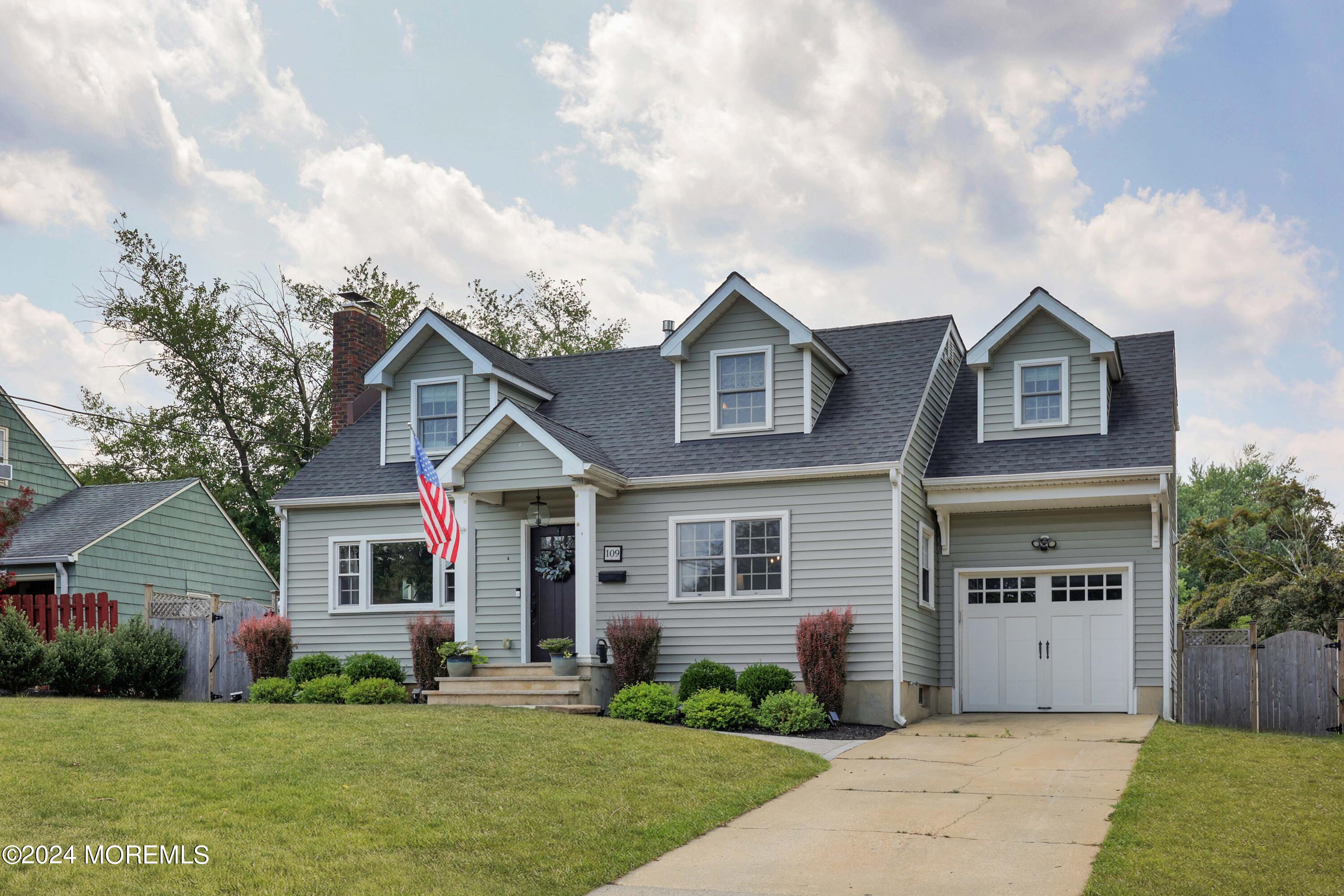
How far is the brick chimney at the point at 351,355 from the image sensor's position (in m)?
22.2

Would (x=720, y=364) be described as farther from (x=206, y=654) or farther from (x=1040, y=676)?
(x=206, y=654)

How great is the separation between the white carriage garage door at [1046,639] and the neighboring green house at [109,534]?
612 inches

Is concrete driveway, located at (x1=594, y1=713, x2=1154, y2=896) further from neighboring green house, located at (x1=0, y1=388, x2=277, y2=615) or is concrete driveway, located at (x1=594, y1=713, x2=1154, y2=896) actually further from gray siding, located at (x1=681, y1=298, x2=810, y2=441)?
neighboring green house, located at (x1=0, y1=388, x2=277, y2=615)

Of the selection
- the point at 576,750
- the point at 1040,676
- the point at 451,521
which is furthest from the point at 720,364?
the point at 576,750

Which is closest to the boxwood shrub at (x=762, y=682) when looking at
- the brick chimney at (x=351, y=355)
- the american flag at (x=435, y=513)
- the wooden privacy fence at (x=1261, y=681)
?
the american flag at (x=435, y=513)

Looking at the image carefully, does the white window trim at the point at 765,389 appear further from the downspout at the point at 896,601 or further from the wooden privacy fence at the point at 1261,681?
the wooden privacy fence at the point at 1261,681

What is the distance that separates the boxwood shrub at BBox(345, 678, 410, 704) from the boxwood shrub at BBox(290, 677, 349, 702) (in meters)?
0.13

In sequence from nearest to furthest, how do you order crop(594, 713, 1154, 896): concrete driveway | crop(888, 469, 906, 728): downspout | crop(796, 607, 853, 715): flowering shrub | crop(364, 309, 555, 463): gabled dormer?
crop(594, 713, 1154, 896): concrete driveway
crop(796, 607, 853, 715): flowering shrub
crop(888, 469, 906, 728): downspout
crop(364, 309, 555, 463): gabled dormer

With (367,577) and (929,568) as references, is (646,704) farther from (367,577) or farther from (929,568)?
(367,577)

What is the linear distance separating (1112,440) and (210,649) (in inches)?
551

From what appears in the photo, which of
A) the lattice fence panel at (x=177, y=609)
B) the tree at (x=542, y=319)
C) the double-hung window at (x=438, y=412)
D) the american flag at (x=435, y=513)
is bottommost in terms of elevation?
the lattice fence panel at (x=177, y=609)

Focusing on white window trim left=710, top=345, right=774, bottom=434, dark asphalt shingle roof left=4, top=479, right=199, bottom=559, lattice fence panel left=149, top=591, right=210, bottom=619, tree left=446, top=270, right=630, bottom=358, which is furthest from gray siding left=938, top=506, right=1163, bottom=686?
tree left=446, top=270, right=630, bottom=358

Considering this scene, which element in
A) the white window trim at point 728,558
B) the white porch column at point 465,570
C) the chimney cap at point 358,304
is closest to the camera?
the white window trim at point 728,558

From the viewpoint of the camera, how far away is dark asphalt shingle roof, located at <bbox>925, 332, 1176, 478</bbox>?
54.5ft
